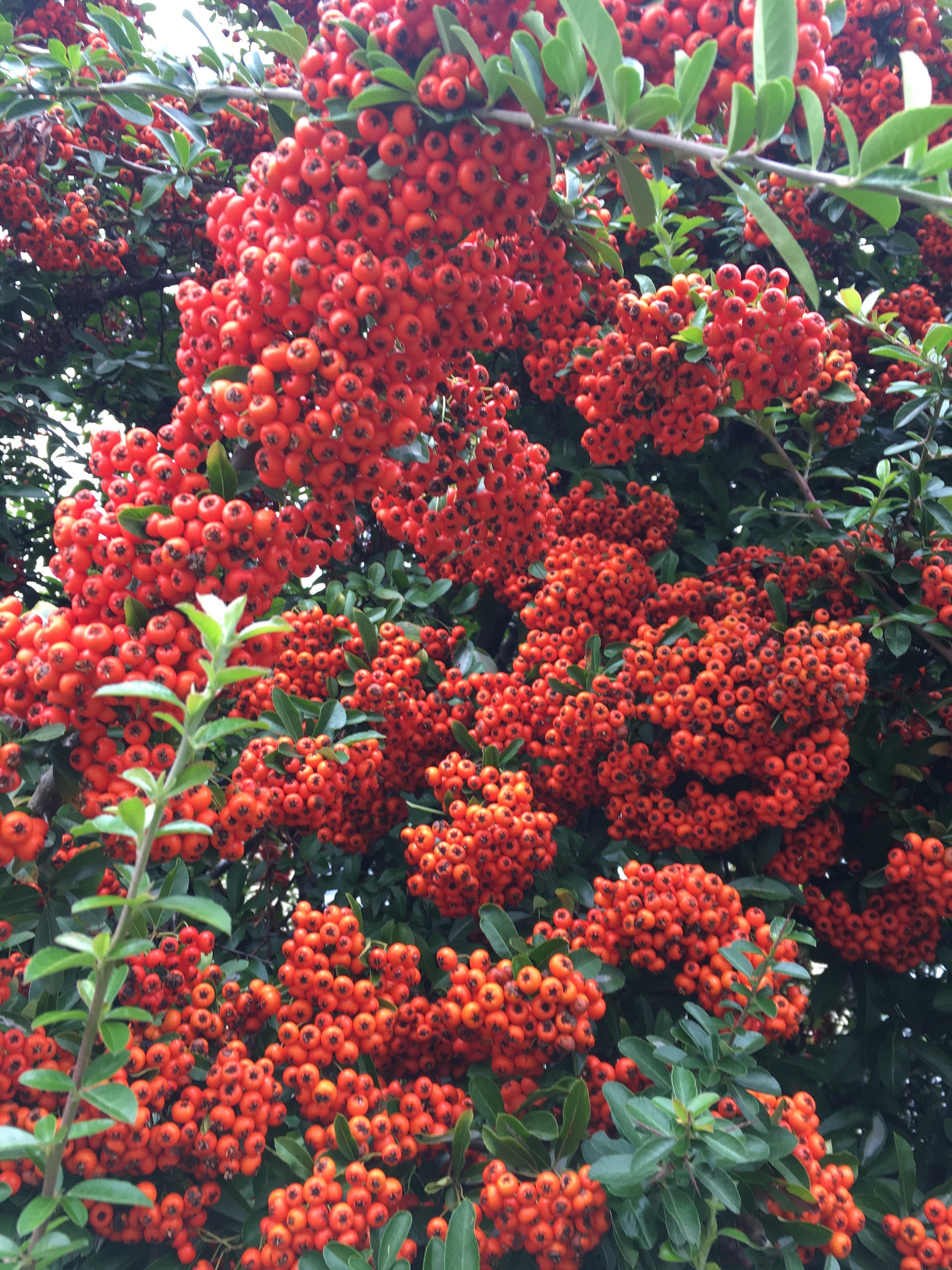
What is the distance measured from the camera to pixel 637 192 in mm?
1813

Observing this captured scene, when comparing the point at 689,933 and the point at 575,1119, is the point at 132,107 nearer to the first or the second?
the point at 689,933

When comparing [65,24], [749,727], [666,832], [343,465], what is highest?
[65,24]

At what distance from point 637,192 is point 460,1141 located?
2.45m

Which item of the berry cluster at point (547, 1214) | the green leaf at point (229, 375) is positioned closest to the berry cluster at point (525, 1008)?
the berry cluster at point (547, 1214)

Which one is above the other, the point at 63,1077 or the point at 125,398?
the point at 125,398

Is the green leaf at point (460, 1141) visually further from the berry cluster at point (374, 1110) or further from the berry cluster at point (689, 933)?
the berry cluster at point (689, 933)

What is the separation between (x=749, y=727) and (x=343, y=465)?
62.8 inches

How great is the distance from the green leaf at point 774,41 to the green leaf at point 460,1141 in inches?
94.5

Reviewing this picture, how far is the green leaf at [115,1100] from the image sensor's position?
1.18 meters

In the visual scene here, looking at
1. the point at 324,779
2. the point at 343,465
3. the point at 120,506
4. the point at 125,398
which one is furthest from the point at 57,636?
the point at 125,398

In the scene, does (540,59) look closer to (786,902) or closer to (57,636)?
(57,636)

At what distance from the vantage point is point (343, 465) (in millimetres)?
1809

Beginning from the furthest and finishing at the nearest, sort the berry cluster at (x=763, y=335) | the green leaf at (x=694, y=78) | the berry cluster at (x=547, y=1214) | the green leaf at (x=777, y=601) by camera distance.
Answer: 1. the green leaf at (x=777, y=601)
2. the berry cluster at (x=763, y=335)
3. the berry cluster at (x=547, y=1214)
4. the green leaf at (x=694, y=78)

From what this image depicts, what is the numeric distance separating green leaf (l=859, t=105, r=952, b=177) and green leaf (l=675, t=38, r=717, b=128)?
0.36 meters
